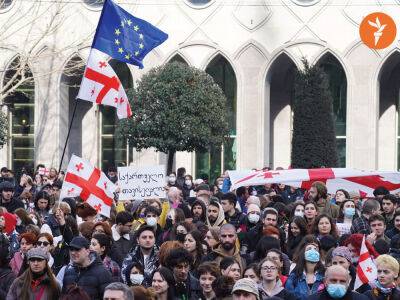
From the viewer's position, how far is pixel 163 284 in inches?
454

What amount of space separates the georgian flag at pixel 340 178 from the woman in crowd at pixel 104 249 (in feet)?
27.1

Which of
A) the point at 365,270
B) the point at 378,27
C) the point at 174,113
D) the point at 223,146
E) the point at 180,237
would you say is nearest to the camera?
the point at 365,270

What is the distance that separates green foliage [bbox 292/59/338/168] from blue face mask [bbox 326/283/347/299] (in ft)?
90.0

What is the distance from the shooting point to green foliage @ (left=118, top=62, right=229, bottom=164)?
38.0m

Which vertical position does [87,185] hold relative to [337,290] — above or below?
above

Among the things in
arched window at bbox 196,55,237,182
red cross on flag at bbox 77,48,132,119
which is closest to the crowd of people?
red cross on flag at bbox 77,48,132,119

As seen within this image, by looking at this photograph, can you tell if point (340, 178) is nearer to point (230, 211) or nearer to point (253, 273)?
point (230, 211)

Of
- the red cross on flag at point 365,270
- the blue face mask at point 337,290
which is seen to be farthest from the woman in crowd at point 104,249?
the blue face mask at point 337,290

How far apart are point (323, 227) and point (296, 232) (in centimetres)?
32

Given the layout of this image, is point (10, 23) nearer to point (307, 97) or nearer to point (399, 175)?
point (307, 97)

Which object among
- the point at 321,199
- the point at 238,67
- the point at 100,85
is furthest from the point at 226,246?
the point at 238,67

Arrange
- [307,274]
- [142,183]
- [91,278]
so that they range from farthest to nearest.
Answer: [142,183]
[307,274]
[91,278]

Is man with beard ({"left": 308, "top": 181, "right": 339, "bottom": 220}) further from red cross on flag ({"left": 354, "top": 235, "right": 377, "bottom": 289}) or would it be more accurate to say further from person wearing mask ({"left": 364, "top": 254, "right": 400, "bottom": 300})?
person wearing mask ({"left": 364, "top": 254, "right": 400, "bottom": 300})

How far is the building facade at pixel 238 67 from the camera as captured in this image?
42.4 m
